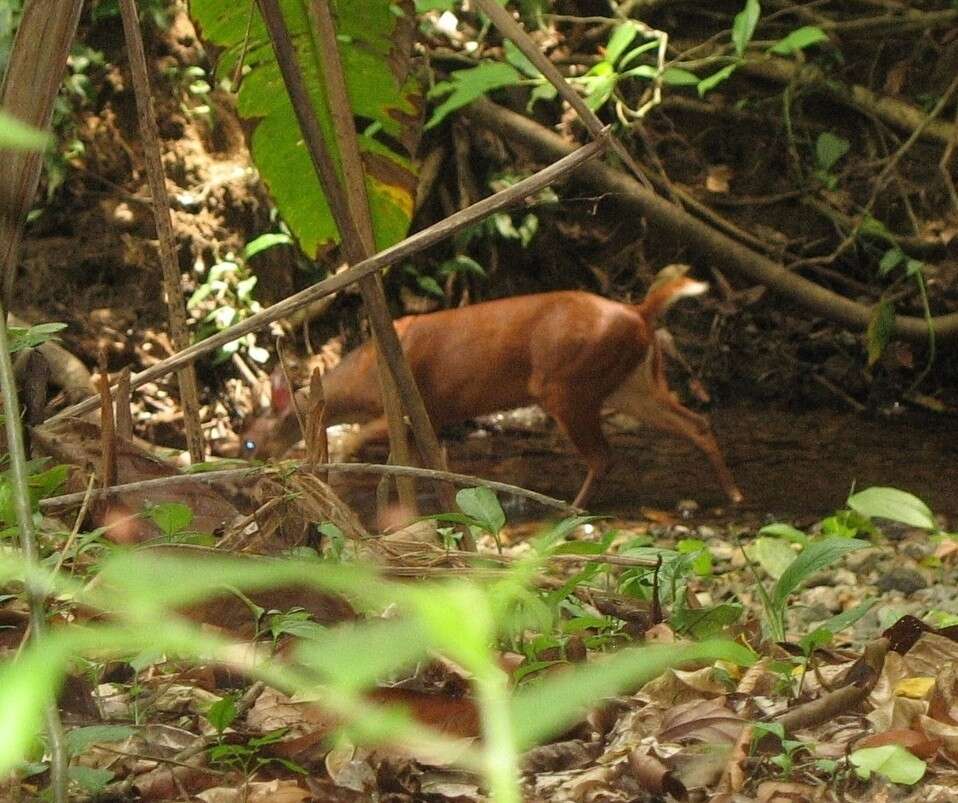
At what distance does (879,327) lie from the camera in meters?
6.05

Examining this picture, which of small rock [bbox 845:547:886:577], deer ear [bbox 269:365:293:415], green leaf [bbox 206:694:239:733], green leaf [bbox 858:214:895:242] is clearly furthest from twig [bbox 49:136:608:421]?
green leaf [bbox 858:214:895:242]

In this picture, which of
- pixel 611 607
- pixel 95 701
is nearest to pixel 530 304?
pixel 611 607

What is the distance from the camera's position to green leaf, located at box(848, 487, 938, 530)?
2.51 meters

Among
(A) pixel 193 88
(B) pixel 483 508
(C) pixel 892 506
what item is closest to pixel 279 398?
(A) pixel 193 88

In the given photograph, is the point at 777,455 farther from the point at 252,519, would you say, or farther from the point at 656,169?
the point at 252,519

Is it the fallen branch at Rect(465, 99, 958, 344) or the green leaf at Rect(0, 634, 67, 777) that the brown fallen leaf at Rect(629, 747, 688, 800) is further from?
the fallen branch at Rect(465, 99, 958, 344)

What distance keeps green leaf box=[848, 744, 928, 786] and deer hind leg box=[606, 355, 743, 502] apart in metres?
4.61

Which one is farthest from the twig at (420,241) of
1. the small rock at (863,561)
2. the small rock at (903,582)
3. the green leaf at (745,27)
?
the green leaf at (745,27)

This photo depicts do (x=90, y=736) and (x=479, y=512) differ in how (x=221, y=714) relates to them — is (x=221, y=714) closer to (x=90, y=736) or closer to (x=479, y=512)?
(x=90, y=736)

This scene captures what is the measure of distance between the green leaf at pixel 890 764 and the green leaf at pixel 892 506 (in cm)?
138

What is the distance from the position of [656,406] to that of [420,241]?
4681mm

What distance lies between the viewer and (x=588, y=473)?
19.5 feet

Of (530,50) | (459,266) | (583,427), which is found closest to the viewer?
(530,50)

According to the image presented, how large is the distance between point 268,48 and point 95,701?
1.59 m
